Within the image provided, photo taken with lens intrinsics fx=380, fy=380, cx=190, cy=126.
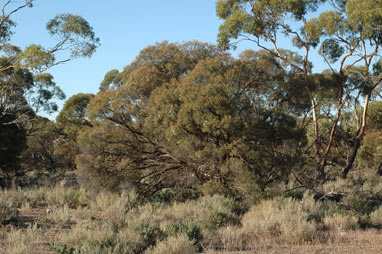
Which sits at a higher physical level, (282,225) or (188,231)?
(188,231)

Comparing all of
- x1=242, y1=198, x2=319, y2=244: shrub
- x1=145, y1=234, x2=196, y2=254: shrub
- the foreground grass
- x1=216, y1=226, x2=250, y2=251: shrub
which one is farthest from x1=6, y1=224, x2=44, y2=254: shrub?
x1=242, y1=198, x2=319, y2=244: shrub

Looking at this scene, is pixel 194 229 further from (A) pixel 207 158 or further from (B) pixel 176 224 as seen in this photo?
(A) pixel 207 158

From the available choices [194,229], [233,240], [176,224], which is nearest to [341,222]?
[233,240]

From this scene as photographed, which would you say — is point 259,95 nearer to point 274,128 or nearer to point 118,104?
point 274,128

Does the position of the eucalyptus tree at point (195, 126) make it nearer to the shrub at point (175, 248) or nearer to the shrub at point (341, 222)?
the shrub at point (341, 222)

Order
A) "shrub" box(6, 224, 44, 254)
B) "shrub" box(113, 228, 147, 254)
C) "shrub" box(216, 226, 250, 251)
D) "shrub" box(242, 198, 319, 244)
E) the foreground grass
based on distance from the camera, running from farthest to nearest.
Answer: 1. "shrub" box(242, 198, 319, 244)
2. "shrub" box(216, 226, 250, 251)
3. the foreground grass
4. "shrub" box(113, 228, 147, 254)
5. "shrub" box(6, 224, 44, 254)

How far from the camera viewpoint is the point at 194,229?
767 centimetres

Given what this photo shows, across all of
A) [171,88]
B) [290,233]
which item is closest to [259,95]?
[171,88]

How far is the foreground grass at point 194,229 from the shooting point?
22.5ft

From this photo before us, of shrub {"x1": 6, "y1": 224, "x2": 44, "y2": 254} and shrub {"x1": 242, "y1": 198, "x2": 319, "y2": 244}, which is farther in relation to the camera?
shrub {"x1": 242, "y1": 198, "x2": 319, "y2": 244}

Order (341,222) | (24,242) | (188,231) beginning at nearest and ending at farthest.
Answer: (24,242) < (188,231) < (341,222)

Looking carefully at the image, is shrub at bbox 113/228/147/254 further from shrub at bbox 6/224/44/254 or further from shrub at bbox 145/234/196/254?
shrub at bbox 6/224/44/254

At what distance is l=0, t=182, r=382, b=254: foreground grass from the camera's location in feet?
22.5

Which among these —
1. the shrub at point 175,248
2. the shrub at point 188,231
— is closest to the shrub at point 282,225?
the shrub at point 188,231
